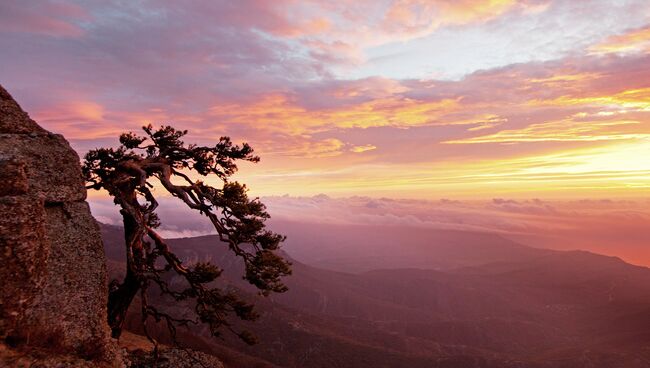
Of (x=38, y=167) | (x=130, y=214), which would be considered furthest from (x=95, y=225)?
(x=38, y=167)

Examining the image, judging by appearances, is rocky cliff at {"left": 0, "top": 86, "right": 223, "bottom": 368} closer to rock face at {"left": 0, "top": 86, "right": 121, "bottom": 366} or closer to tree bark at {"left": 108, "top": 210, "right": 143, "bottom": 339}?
rock face at {"left": 0, "top": 86, "right": 121, "bottom": 366}

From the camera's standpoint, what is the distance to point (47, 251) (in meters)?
15.4

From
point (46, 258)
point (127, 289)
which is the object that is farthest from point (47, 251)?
point (127, 289)

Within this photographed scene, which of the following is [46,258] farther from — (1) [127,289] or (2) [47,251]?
(1) [127,289]

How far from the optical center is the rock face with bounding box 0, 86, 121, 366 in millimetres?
13852

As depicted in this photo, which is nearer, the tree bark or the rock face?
the rock face

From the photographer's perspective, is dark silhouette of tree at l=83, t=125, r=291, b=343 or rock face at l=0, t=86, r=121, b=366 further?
dark silhouette of tree at l=83, t=125, r=291, b=343

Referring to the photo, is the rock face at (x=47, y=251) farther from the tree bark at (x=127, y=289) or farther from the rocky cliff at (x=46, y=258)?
the tree bark at (x=127, y=289)

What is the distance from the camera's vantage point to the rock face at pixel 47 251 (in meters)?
13.9

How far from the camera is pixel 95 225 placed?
19672 mm

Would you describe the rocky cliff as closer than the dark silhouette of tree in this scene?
Yes

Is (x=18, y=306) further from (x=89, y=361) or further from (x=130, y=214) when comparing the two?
(x=130, y=214)

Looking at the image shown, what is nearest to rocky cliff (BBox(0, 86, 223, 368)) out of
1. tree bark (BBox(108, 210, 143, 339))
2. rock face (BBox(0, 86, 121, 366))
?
rock face (BBox(0, 86, 121, 366))

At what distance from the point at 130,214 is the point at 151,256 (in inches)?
117
